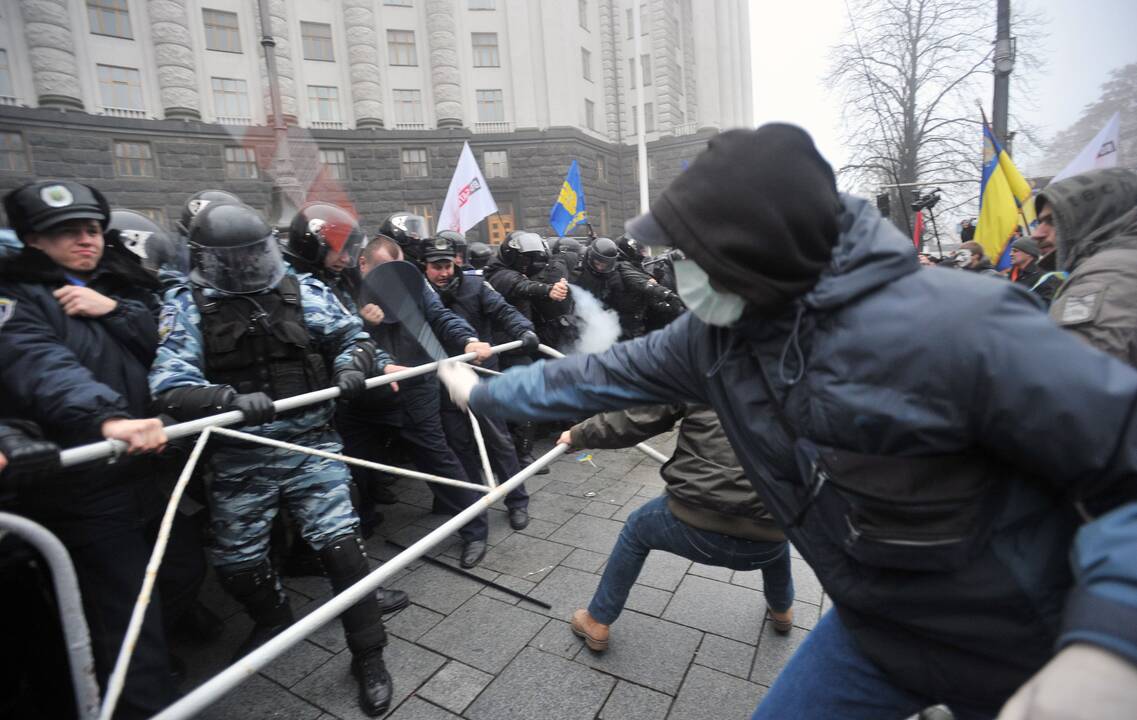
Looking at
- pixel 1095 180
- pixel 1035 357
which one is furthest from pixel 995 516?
pixel 1095 180

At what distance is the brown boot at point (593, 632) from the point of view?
2811 millimetres

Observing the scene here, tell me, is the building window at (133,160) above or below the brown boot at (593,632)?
above

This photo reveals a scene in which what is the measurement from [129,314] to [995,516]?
3.20 meters

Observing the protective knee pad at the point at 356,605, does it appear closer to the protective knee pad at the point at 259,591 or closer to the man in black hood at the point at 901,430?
the protective knee pad at the point at 259,591

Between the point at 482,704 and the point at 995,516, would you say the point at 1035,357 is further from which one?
the point at 482,704

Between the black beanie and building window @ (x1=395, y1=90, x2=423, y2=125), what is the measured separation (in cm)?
2862

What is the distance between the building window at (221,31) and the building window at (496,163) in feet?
35.9

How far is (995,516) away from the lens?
112 centimetres

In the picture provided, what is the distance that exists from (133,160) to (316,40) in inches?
366

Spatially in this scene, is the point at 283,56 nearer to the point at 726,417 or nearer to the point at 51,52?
the point at 51,52

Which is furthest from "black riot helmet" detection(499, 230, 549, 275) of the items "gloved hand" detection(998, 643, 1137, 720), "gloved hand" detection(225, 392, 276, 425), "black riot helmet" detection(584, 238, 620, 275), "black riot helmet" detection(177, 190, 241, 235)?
"gloved hand" detection(998, 643, 1137, 720)

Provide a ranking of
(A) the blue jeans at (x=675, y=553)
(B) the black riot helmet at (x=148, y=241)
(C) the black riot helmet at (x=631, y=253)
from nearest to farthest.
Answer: (A) the blue jeans at (x=675, y=553) < (B) the black riot helmet at (x=148, y=241) < (C) the black riot helmet at (x=631, y=253)

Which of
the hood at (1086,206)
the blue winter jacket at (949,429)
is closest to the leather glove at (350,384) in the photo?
the blue winter jacket at (949,429)

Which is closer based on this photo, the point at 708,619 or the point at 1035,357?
the point at 1035,357
